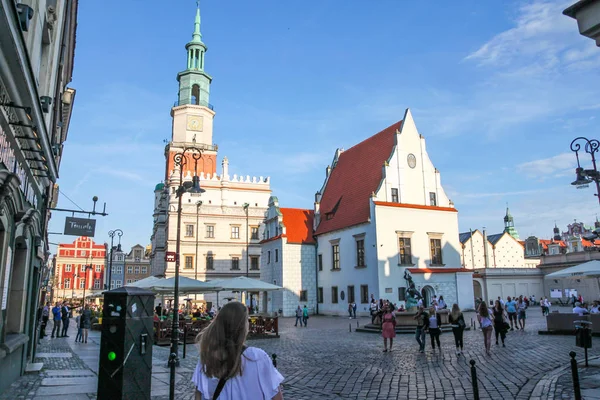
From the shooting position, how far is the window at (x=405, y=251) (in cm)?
3825

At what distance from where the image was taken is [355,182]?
144 feet

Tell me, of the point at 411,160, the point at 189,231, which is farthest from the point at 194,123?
the point at 411,160

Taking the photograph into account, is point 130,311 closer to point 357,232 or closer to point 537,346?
point 537,346

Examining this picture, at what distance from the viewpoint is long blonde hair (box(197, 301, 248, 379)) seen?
3.26 meters

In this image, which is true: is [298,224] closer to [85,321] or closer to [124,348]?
[85,321]

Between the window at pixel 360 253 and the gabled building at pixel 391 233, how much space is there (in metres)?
0.08

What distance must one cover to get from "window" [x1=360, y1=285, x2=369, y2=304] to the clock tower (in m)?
35.5

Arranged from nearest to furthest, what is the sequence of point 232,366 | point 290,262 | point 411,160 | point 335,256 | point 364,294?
point 232,366 < point 364,294 < point 411,160 < point 335,256 < point 290,262

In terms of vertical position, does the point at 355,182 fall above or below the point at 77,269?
above

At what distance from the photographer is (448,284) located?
39000 mm

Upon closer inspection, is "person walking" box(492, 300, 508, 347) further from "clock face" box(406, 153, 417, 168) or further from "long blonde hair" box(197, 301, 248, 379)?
"clock face" box(406, 153, 417, 168)

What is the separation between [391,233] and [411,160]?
749 centimetres

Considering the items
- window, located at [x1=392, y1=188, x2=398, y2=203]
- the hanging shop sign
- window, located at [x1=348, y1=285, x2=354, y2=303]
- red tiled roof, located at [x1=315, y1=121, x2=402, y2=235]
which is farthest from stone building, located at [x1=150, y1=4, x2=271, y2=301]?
the hanging shop sign

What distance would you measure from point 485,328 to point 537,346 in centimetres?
317
